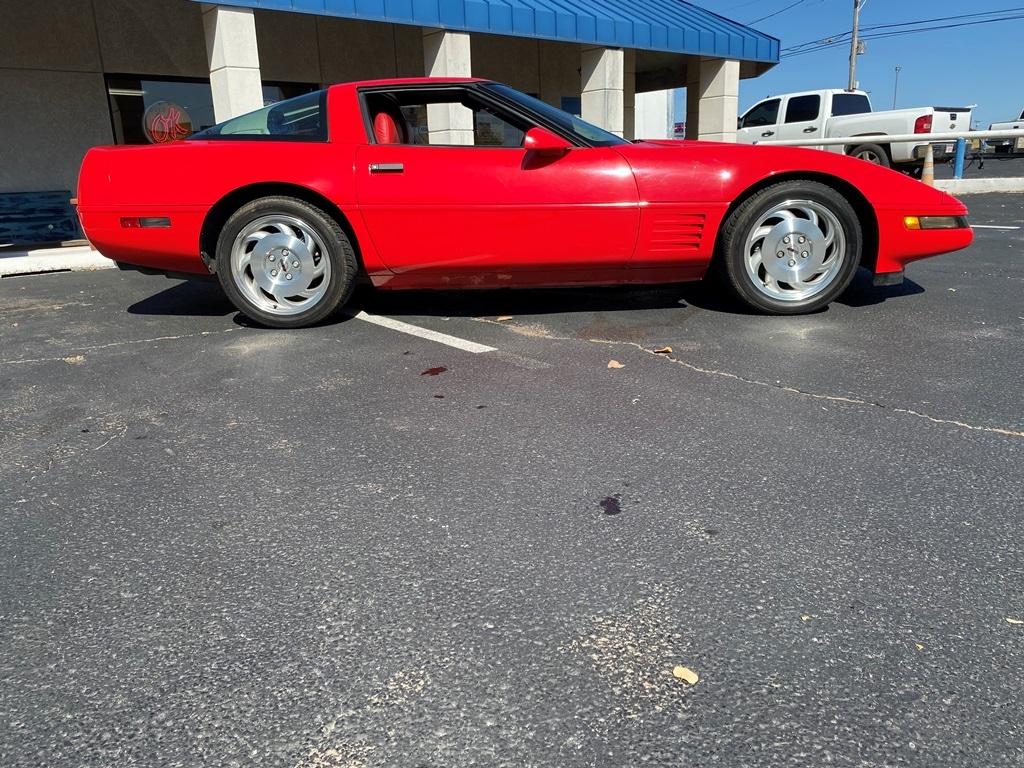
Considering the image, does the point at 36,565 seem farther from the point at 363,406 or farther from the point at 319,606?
the point at 363,406

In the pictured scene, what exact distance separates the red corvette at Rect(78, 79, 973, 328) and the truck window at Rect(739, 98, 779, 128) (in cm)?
1420

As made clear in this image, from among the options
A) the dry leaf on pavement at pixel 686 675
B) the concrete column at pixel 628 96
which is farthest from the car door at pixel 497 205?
the concrete column at pixel 628 96

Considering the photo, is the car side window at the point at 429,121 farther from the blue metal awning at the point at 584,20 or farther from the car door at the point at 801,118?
the car door at the point at 801,118

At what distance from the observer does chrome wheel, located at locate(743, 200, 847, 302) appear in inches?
168

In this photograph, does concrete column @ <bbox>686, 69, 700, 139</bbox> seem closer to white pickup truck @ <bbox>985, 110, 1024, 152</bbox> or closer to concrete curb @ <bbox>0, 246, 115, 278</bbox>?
concrete curb @ <bbox>0, 246, 115, 278</bbox>

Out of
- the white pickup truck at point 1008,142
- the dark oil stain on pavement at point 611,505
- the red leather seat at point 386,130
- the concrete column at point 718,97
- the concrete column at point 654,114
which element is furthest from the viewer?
the concrete column at point 654,114

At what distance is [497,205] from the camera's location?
13.7 feet

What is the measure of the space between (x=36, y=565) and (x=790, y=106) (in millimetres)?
17781

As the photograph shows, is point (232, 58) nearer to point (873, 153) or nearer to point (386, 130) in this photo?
point (386, 130)

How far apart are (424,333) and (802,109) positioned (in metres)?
15.2

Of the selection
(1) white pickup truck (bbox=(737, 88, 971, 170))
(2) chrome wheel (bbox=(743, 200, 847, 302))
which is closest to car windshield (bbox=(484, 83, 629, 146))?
(2) chrome wheel (bbox=(743, 200, 847, 302))

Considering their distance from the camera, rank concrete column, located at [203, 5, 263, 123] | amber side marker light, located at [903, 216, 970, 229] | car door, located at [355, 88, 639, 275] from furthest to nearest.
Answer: concrete column, located at [203, 5, 263, 123] → amber side marker light, located at [903, 216, 970, 229] → car door, located at [355, 88, 639, 275]

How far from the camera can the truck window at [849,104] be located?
648 inches

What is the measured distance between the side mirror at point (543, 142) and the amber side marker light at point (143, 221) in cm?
212
